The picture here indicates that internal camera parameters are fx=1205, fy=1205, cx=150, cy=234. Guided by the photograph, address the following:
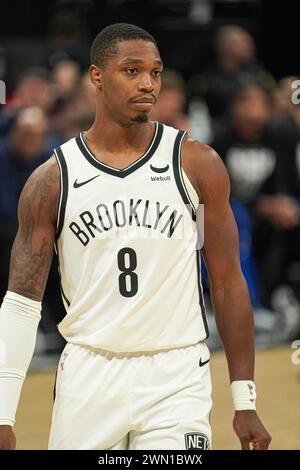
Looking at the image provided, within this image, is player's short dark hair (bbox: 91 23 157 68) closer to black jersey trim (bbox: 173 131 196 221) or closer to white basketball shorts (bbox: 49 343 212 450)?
black jersey trim (bbox: 173 131 196 221)

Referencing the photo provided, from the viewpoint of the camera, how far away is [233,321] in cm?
446

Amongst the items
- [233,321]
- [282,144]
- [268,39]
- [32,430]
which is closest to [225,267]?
[233,321]

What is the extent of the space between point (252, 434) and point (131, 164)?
3.56 ft

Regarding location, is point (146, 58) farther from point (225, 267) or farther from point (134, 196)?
point (225, 267)

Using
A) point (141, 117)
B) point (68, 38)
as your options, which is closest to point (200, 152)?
point (141, 117)

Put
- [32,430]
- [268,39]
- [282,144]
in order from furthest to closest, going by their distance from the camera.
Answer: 1. [268,39]
2. [282,144]
3. [32,430]

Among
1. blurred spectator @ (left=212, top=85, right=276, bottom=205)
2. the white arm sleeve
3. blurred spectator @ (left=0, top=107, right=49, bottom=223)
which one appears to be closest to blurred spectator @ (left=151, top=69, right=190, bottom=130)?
blurred spectator @ (left=212, top=85, right=276, bottom=205)

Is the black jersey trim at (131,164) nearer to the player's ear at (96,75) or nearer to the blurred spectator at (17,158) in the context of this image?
the player's ear at (96,75)

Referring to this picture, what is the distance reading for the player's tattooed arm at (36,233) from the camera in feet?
14.6

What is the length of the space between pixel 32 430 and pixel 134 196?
363 centimetres

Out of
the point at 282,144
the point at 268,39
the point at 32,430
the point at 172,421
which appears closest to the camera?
the point at 172,421

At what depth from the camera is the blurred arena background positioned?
31.6 ft

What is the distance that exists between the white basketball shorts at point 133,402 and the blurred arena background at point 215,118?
10.0ft

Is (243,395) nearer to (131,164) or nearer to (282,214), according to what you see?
(131,164)
